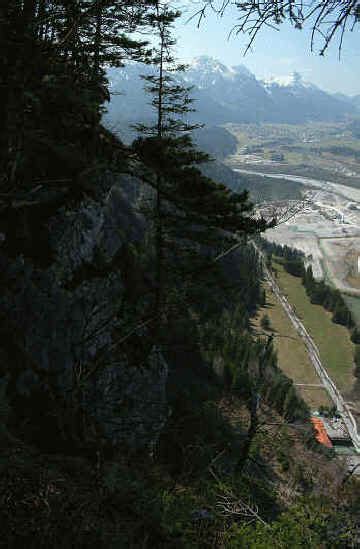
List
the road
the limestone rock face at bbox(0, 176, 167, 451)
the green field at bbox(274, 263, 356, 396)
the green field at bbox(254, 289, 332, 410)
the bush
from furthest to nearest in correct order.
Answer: the bush → the green field at bbox(274, 263, 356, 396) → the green field at bbox(254, 289, 332, 410) → the road → the limestone rock face at bbox(0, 176, 167, 451)

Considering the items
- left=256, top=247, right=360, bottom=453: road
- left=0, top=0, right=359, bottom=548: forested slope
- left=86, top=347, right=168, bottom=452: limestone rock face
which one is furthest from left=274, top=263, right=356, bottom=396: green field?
left=86, top=347, right=168, bottom=452: limestone rock face

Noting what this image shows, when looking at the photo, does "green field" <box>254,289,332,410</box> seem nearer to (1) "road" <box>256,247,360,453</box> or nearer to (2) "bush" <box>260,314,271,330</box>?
(2) "bush" <box>260,314,271,330</box>

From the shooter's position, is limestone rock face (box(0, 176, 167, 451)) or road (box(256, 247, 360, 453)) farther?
road (box(256, 247, 360, 453))

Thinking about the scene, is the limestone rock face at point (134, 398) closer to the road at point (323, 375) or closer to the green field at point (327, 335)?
the road at point (323, 375)

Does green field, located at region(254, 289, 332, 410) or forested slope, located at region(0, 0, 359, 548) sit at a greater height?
forested slope, located at region(0, 0, 359, 548)

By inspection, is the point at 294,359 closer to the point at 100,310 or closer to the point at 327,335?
the point at 327,335

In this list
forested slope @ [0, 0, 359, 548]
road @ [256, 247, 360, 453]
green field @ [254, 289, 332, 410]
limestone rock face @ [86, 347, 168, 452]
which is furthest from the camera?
green field @ [254, 289, 332, 410]

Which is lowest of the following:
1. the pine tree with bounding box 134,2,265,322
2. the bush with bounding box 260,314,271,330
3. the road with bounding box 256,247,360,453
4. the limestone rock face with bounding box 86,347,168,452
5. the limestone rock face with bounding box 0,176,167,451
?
the road with bounding box 256,247,360,453

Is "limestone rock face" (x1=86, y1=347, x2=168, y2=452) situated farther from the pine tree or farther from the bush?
the bush

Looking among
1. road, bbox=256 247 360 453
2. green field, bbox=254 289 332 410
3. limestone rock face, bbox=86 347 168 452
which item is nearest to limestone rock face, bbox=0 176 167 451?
limestone rock face, bbox=86 347 168 452
